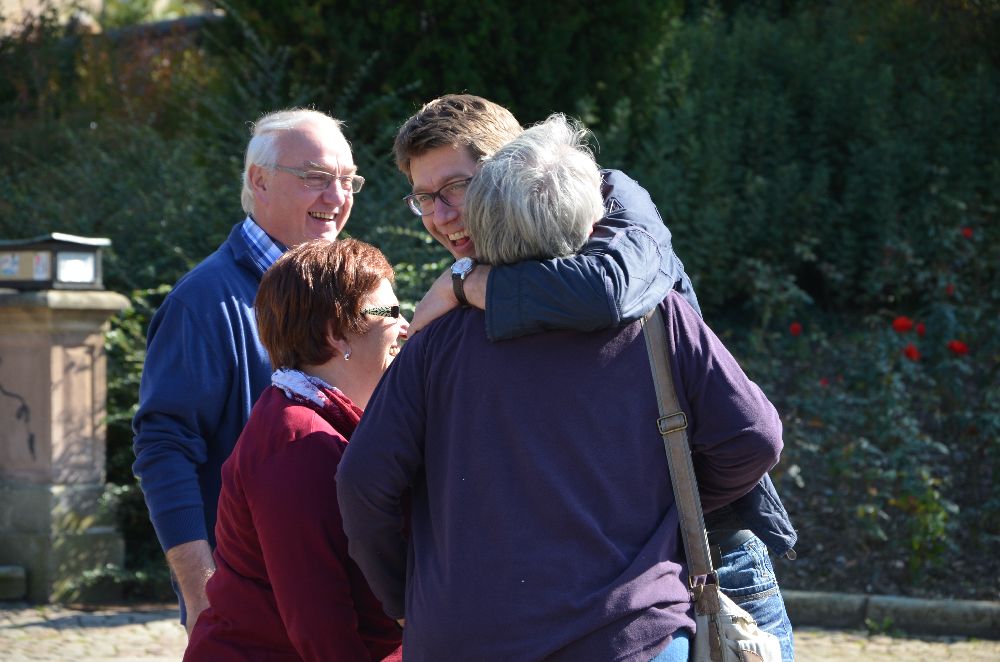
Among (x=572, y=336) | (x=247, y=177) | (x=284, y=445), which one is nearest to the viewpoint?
(x=572, y=336)

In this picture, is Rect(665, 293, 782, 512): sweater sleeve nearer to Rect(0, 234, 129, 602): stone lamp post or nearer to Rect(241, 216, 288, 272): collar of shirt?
Rect(241, 216, 288, 272): collar of shirt

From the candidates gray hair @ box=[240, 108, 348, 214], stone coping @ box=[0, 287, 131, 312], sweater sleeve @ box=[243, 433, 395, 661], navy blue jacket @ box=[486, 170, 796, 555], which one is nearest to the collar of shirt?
gray hair @ box=[240, 108, 348, 214]

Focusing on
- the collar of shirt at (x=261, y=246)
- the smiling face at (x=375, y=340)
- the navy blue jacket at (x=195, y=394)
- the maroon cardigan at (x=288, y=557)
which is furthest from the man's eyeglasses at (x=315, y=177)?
the maroon cardigan at (x=288, y=557)

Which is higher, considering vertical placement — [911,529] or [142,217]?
[142,217]

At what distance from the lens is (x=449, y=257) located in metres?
7.51

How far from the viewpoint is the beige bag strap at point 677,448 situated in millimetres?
2018

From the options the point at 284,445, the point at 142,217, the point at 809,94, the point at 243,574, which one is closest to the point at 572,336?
the point at 284,445

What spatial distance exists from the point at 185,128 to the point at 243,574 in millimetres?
8941

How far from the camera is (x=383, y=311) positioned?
247 cm

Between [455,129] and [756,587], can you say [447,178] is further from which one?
[756,587]

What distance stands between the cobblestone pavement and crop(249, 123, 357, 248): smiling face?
3000mm

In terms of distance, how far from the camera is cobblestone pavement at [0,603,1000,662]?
548cm

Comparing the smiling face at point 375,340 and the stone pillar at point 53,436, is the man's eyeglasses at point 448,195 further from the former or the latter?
the stone pillar at point 53,436

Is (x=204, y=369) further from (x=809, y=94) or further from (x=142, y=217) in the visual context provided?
(x=809, y=94)
